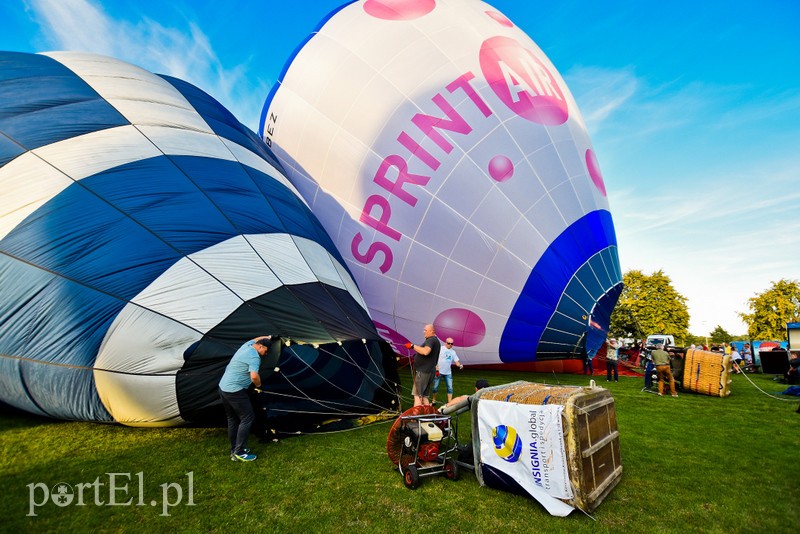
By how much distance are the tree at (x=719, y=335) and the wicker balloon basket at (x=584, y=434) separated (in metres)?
62.3

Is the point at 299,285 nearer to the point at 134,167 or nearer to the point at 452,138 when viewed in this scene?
the point at 134,167

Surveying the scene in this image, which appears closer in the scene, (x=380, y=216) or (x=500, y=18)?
(x=380, y=216)

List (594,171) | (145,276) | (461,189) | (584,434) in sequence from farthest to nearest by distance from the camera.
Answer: (594,171)
(461,189)
(145,276)
(584,434)

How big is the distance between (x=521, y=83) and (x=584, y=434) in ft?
22.4

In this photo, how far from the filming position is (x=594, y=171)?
8.66 m

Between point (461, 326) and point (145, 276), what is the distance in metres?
4.97

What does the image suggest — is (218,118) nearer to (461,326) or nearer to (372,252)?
(372,252)

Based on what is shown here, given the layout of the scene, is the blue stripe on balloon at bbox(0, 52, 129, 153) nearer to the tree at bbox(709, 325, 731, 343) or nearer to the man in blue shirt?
the man in blue shirt

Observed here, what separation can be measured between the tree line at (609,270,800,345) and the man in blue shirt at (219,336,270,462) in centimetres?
3220

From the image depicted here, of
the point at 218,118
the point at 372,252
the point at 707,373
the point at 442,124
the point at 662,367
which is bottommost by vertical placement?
the point at 707,373

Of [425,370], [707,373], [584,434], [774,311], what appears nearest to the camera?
[584,434]

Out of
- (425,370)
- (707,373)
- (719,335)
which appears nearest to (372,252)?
(425,370)

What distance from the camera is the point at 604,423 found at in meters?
3.52

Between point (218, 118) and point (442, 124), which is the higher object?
point (218, 118)
